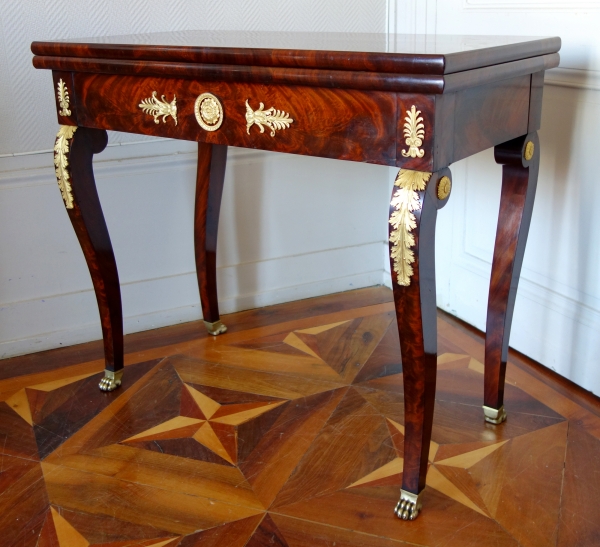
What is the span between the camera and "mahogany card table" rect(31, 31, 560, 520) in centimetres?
98

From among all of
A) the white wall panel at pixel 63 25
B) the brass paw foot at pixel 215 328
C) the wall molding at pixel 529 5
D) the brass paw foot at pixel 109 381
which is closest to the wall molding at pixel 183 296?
the brass paw foot at pixel 215 328

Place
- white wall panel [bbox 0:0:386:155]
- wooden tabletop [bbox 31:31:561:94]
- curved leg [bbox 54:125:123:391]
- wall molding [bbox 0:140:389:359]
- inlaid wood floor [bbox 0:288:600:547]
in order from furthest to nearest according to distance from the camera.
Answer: wall molding [bbox 0:140:389:359]
white wall panel [bbox 0:0:386:155]
curved leg [bbox 54:125:123:391]
inlaid wood floor [bbox 0:288:600:547]
wooden tabletop [bbox 31:31:561:94]

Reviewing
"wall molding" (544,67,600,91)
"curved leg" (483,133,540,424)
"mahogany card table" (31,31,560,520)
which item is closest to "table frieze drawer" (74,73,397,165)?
"mahogany card table" (31,31,560,520)

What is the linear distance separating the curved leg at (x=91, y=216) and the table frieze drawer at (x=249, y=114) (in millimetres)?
58

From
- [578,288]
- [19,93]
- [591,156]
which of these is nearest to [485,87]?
[591,156]

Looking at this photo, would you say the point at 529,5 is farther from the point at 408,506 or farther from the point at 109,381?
the point at 109,381

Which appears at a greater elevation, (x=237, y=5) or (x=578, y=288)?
(x=237, y=5)

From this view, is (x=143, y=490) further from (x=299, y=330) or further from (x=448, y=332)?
(x=448, y=332)

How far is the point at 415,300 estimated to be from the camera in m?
1.04

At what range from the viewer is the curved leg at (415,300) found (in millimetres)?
993

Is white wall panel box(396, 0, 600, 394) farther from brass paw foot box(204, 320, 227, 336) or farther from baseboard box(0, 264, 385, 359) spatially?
brass paw foot box(204, 320, 227, 336)

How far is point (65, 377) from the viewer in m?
1.70

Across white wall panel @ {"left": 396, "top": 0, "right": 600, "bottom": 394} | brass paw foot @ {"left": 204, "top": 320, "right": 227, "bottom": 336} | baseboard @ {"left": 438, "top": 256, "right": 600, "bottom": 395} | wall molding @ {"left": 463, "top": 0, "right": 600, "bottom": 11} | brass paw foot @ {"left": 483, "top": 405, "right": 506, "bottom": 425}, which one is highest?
wall molding @ {"left": 463, "top": 0, "right": 600, "bottom": 11}

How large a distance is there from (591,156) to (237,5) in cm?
93
